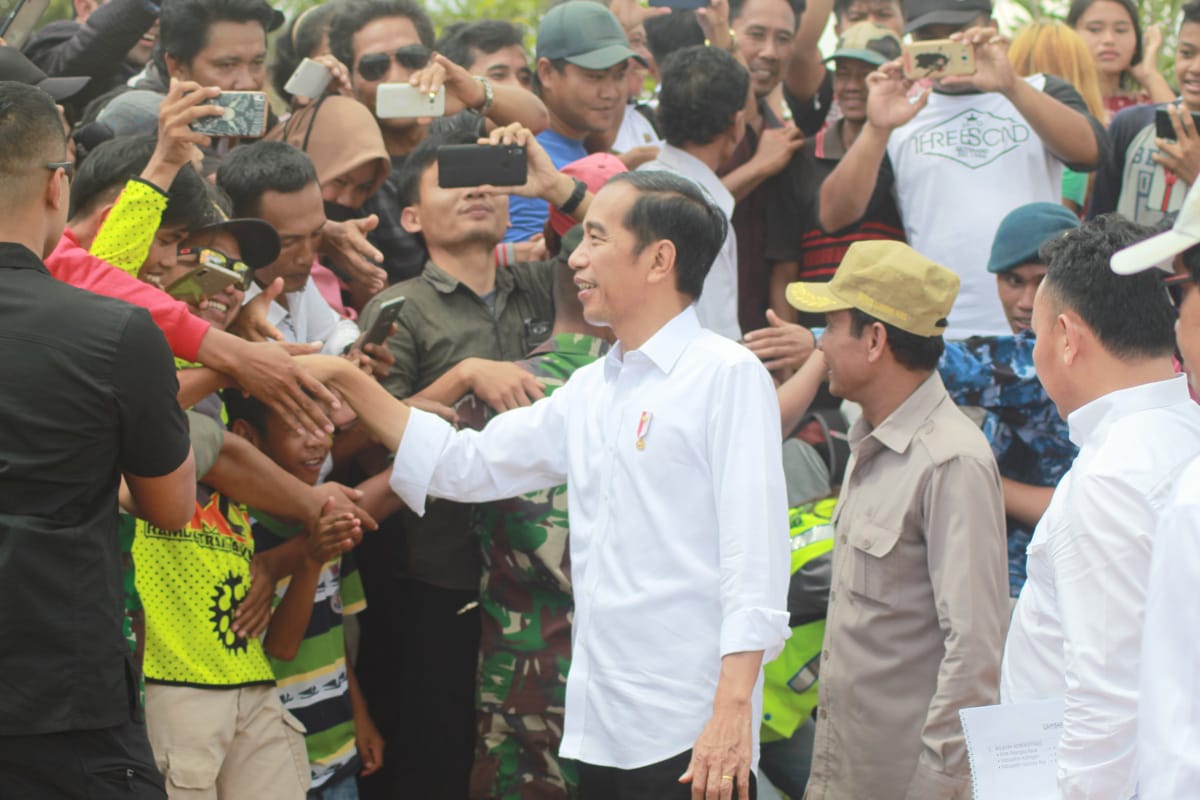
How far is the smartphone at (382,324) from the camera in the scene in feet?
→ 13.0

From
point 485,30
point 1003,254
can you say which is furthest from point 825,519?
point 485,30

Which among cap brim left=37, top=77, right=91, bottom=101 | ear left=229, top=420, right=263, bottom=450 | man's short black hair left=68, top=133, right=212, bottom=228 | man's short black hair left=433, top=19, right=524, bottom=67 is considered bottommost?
ear left=229, top=420, right=263, bottom=450

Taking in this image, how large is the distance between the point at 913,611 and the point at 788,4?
138 inches

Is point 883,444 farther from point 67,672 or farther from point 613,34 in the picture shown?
point 613,34

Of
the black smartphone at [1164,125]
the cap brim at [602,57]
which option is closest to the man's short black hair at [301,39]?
the cap brim at [602,57]

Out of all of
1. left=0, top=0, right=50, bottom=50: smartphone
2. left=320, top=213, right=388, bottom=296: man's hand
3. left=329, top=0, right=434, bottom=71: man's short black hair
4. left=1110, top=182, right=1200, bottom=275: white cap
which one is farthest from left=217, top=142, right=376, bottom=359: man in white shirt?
left=1110, top=182, right=1200, bottom=275: white cap

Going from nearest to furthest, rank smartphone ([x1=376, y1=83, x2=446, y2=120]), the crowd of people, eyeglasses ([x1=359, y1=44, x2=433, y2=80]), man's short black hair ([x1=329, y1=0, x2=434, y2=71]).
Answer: the crowd of people < smartphone ([x1=376, y1=83, x2=446, y2=120]) < eyeglasses ([x1=359, y1=44, x2=433, y2=80]) < man's short black hair ([x1=329, y1=0, x2=434, y2=71])

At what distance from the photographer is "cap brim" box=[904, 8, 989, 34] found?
5.82m

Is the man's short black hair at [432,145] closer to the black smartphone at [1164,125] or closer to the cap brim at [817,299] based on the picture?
the cap brim at [817,299]

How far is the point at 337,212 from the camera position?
5.27 m

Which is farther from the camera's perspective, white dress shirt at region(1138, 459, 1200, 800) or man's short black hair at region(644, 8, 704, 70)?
man's short black hair at region(644, 8, 704, 70)

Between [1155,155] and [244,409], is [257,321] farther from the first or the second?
[1155,155]

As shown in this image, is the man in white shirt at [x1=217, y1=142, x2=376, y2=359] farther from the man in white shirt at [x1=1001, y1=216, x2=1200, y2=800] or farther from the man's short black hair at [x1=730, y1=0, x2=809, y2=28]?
the man's short black hair at [x1=730, y1=0, x2=809, y2=28]

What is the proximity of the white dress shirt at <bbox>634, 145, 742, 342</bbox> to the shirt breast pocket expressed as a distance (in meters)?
1.73
